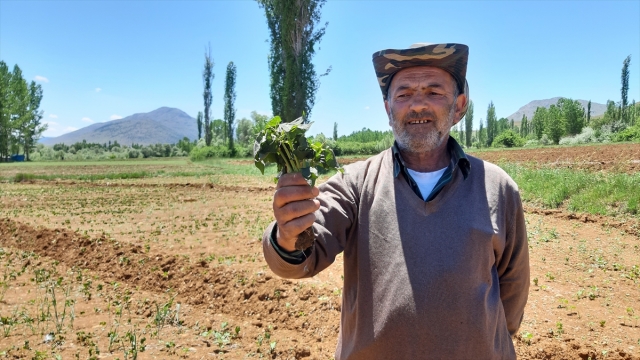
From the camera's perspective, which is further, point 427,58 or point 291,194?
point 427,58

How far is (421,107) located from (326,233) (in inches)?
28.5

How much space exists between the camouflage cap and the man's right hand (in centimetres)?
78

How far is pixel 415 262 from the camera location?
175 centimetres

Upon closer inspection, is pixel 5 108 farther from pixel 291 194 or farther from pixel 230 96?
pixel 291 194

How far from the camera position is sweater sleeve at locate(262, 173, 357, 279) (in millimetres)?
1688

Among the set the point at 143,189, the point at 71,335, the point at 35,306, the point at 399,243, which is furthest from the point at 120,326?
the point at 143,189

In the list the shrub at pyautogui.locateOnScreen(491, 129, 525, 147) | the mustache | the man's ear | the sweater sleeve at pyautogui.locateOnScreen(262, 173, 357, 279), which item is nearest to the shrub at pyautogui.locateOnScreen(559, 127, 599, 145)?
the shrub at pyautogui.locateOnScreen(491, 129, 525, 147)

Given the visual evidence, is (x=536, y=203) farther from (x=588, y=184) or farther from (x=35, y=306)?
Answer: (x=35, y=306)

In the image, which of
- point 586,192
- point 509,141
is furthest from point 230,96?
point 586,192

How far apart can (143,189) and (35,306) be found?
14034 millimetres

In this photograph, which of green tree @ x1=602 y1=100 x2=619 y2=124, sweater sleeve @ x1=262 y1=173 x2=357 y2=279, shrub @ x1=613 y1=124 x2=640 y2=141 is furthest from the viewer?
green tree @ x1=602 y1=100 x2=619 y2=124

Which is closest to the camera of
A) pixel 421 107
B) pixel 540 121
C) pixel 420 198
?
pixel 420 198

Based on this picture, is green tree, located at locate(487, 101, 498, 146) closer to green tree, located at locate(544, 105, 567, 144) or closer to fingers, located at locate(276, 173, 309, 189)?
green tree, located at locate(544, 105, 567, 144)

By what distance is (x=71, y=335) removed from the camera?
469cm
